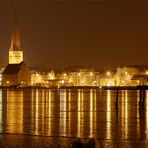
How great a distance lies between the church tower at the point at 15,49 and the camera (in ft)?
428

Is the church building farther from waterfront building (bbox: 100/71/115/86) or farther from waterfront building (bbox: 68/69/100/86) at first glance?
waterfront building (bbox: 100/71/115/86)

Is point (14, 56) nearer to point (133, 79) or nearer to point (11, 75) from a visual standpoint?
point (11, 75)

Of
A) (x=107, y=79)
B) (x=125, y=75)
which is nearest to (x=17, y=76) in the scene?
(x=107, y=79)

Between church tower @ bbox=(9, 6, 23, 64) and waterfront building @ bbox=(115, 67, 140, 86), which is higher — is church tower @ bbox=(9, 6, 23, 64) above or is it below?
above

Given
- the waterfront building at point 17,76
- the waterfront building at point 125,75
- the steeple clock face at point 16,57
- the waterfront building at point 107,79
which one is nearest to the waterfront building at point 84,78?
the waterfront building at point 107,79

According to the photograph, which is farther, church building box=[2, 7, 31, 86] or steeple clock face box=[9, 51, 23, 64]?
steeple clock face box=[9, 51, 23, 64]

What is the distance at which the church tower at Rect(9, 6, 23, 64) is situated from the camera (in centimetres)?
13038

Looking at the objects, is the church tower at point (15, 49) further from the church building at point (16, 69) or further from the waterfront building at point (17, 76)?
the waterfront building at point (17, 76)

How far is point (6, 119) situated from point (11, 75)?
9975cm

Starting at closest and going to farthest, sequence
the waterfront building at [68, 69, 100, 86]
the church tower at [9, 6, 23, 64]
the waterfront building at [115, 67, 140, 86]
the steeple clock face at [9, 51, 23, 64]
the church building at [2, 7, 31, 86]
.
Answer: the waterfront building at [115, 67, 140, 86]
the church building at [2, 7, 31, 86]
the church tower at [9, 6, 23, 64]
the steeple clock face at [9, 51, 23, 64]
the waterfront building at [68, 69, 100, 86]

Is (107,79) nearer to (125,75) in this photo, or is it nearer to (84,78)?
(125,75)

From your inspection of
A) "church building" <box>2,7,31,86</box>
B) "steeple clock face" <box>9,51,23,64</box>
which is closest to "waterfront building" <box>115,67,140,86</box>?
"church building" <box>2,7,31,86</box>

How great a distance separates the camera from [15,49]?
5236 inches

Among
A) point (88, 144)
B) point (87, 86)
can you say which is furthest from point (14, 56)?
point (88, 144)
